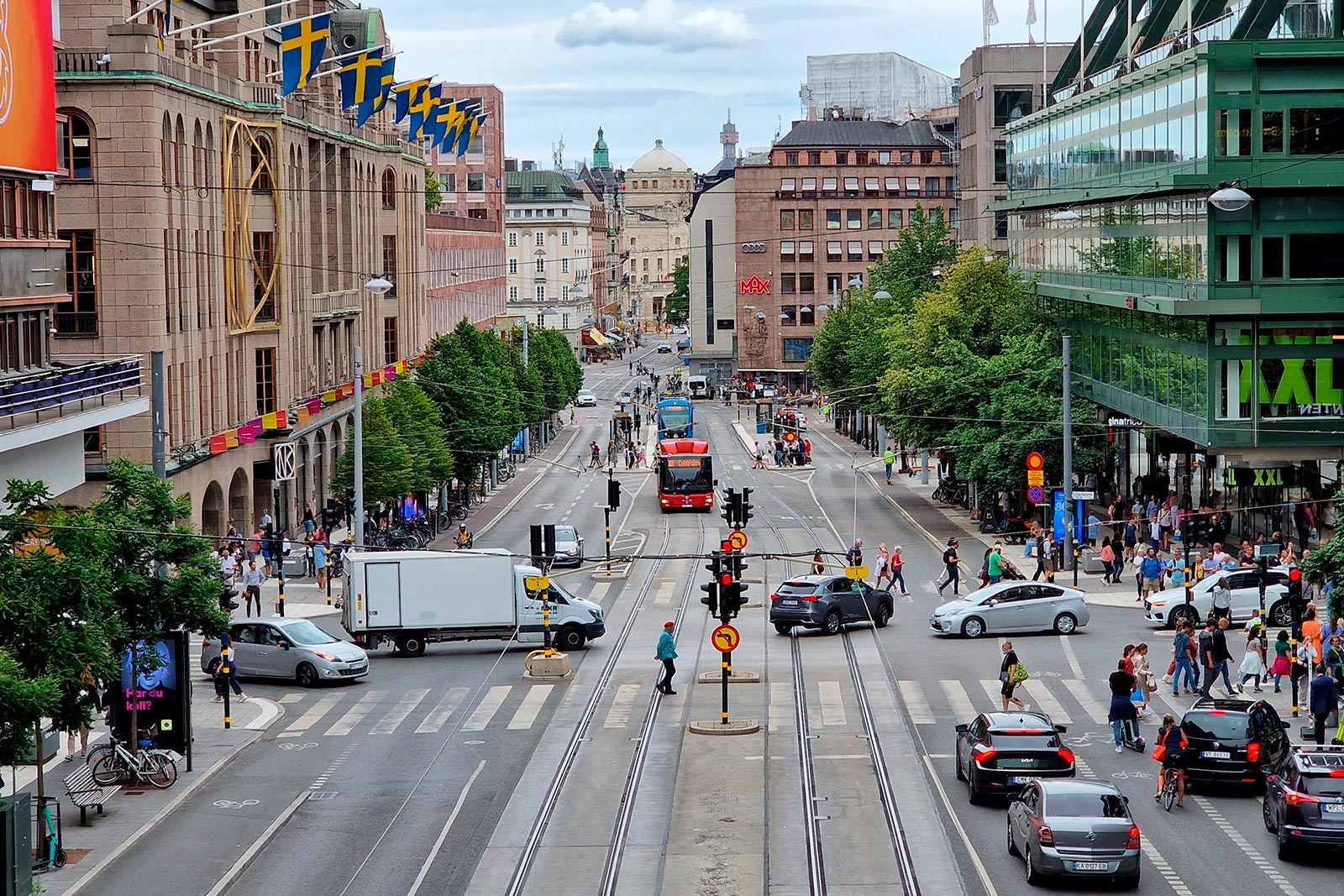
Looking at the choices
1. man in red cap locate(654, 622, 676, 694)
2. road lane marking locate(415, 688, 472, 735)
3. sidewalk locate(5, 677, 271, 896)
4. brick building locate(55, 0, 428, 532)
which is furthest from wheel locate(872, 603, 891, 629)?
brick building locate(55, 0, 428, 532)

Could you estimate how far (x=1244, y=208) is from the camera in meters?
53.6

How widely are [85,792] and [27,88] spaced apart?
1356 cm

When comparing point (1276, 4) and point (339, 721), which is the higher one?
point (1276, 4)

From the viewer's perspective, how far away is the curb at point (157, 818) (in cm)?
2458

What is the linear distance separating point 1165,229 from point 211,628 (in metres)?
37.5

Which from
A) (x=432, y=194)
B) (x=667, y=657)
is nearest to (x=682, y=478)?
(x=667, y=657)

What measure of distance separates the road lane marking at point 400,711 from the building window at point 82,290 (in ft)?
68.4

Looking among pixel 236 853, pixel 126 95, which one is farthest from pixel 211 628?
pixel 126 95

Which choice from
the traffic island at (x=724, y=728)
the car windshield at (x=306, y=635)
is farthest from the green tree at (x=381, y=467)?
the traffic island at (x=724, y=728)

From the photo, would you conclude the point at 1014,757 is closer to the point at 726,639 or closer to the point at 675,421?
the point at 726,639

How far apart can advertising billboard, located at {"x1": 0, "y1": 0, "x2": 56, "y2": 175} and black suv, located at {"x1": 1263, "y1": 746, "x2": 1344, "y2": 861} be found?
79.2 ft

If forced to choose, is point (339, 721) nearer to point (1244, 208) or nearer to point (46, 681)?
point (46, 681)

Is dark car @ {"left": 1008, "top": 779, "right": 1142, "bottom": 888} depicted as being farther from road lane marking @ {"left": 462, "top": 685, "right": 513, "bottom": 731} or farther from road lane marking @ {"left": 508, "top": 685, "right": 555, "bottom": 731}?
road lane marking @ {"left": 462, "top": 685, "right": 513, "bottom": 731}

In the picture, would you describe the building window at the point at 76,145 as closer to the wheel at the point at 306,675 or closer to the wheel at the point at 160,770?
the wheel at the point at 306,675
